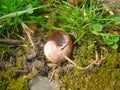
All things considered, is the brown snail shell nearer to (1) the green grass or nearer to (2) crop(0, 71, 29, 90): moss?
(1) the green grass

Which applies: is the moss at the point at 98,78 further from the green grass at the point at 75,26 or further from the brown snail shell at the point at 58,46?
the brown snail shell at the point at 58,46

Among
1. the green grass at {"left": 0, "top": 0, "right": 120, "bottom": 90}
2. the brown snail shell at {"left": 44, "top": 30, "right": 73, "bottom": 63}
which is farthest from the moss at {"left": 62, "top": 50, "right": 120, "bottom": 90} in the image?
the brown snail shell at {"left": 44, "top": 30, "right": 73, "bottom": 63}

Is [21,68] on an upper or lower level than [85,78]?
upper

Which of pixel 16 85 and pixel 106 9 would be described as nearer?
pixel 16 85

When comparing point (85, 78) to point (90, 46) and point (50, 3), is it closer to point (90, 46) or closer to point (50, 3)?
point (90, 46)

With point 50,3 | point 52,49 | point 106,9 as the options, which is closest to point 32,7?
point 50,3

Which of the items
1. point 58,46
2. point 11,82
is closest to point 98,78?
point 58,46

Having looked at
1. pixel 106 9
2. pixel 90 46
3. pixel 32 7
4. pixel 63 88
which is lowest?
pixel 63 88
